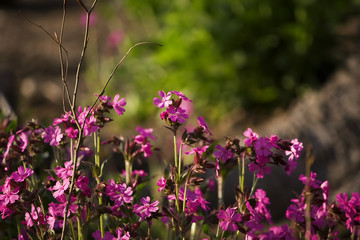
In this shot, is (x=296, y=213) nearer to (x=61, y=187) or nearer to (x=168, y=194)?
(x=168, y=194)

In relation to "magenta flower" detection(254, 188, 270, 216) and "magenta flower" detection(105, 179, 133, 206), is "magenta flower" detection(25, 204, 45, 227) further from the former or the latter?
"magenta flower" detection(254, 188, 270, 216)

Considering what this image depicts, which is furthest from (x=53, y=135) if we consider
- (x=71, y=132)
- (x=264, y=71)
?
(x=264, y=71)

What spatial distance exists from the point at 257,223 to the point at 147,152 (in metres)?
0.42

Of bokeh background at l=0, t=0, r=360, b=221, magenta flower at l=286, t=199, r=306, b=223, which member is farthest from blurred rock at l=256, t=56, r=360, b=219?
magenta flower at l=286, t=199, r=306, b=223

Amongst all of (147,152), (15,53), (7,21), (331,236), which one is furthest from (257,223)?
(7,21)

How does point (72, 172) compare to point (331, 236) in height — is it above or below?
above

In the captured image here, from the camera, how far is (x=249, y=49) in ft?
17.6

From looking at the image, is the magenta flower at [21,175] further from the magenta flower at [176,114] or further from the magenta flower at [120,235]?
the magenta flower at [176,114]

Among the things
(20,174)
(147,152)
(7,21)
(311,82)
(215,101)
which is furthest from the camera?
(7,21)

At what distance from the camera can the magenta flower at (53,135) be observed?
5.24 feet

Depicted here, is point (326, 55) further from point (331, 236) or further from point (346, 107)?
point (331, 236)

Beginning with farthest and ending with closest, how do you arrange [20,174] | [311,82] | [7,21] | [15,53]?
[7,21] < [15,53] < [311,82] < [20,174]

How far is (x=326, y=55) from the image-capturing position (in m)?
5.40

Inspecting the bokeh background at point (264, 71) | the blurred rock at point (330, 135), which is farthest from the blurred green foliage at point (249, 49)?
the blurred rock at point (330, 135)
